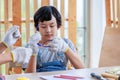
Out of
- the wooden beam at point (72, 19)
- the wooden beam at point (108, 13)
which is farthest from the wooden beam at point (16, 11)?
the wooden beam at point (108, 13)

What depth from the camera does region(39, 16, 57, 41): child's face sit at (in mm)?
1963

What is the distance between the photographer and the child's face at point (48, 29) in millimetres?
1963

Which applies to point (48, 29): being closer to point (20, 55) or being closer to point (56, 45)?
point (56, 45)

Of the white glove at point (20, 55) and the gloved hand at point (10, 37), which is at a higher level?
the gloved hand at point (10, 37)

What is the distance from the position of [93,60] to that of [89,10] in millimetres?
643

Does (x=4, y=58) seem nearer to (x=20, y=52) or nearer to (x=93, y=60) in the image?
(x=20, y=52)

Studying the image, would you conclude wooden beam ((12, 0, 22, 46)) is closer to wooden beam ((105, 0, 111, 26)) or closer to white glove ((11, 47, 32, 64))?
wooden beam ((105, 0, 111, 26))

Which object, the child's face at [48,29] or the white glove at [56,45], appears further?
the child's face at [48,29]

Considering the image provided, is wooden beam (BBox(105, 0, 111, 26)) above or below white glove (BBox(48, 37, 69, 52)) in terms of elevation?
above

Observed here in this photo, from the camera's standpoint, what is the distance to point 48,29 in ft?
6.42

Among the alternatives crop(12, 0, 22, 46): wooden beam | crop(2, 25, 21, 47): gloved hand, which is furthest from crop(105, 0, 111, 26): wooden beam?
crop(2, 25, 21, 47): gloved hand

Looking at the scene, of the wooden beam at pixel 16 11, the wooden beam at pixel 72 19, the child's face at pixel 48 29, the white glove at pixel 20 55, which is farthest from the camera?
the wooden beam at pixel 72 19

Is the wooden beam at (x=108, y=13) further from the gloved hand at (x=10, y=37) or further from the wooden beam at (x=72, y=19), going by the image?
the gloved hand at (x=10, y=37)

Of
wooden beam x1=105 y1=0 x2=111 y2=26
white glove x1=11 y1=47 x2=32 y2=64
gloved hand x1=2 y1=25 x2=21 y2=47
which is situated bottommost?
white glove x1=11 y1=47 x2=32 y2=64
